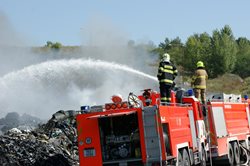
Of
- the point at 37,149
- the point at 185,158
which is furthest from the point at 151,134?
the point at 37,149

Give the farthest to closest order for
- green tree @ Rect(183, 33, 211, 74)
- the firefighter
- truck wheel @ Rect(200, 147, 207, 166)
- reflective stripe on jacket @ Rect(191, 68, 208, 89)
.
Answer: green tree @ Rect(183, 33, 211, 74), reflective stripe on jacket @ Rect(191, 68, 208, 89), truck wheel @ Rect(200, 147, 207, 166), the firefighter

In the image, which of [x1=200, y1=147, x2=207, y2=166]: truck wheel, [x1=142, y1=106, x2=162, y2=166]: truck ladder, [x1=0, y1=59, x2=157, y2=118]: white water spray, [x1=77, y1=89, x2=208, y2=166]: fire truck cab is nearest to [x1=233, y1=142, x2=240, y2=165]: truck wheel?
[x1=200, y1=147, x2=207, y2=166]: truck wheel

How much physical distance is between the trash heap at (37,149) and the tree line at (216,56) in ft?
237

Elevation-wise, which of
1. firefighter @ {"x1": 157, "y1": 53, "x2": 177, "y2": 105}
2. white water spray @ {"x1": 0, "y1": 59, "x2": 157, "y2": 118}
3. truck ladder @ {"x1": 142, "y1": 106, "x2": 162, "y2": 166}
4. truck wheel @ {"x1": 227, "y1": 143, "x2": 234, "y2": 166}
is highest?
white water spray @ {"x1": 0, "y1": 59, "x2": 157, "y2": 118}

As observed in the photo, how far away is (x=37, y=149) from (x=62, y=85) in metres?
29.5

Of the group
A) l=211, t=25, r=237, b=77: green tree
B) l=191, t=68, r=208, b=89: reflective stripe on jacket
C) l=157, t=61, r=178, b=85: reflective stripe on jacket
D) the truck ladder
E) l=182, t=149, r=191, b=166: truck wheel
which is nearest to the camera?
the truck ladder

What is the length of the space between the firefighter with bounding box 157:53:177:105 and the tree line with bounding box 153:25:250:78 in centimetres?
7451

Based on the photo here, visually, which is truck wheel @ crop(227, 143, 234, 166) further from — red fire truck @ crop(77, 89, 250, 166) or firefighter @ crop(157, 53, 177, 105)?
firefighter @ crop(157, 53, 177, 105)

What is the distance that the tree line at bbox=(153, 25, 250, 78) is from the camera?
298ft

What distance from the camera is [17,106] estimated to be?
3881 cm

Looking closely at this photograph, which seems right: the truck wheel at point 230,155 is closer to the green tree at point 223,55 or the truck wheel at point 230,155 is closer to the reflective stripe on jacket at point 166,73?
the reflective stripe on jacket at point 166,73

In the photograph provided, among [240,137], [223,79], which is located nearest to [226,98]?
[240,137]

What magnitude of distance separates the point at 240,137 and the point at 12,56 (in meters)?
39.2

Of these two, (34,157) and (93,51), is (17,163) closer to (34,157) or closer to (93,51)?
(34,157)
